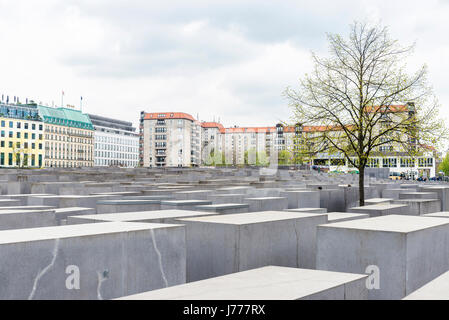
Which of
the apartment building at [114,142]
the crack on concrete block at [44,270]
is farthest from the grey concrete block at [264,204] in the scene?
the apartment building at [114,142]

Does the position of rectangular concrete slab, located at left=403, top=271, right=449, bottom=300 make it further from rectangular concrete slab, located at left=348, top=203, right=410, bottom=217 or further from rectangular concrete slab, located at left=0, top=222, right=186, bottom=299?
rectangular concrete slab, located at left=348, top=203, right=410, bottom=217

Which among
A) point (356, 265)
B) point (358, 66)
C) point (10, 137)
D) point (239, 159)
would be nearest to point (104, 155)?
point (10, 137)

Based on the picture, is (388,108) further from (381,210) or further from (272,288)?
(272,288)

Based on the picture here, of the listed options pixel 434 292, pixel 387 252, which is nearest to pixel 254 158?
pixel 387 252

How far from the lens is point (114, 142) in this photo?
144 meters

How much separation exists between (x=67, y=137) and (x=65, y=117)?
501cm

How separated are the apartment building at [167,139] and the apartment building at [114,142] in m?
3.95

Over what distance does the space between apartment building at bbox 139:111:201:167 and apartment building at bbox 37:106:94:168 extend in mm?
22344

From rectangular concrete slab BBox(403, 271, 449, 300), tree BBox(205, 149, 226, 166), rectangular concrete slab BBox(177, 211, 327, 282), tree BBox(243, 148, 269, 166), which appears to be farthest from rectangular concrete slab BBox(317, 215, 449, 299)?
tree BBox(205, 149, 226, 166)

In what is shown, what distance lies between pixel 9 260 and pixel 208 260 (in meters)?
2.37

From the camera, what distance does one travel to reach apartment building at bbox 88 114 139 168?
136m

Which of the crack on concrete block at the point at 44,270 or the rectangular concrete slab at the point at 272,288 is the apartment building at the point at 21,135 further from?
the rectangular concrete slab at the point at 272,288

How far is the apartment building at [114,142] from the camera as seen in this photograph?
13612 centimetres

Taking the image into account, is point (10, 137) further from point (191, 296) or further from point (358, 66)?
point (191, 296)
